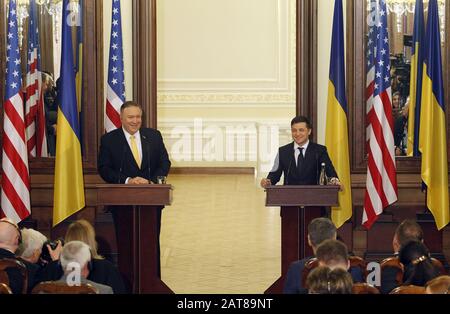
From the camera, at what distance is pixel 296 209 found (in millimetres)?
8242

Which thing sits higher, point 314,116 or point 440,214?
point 314,116

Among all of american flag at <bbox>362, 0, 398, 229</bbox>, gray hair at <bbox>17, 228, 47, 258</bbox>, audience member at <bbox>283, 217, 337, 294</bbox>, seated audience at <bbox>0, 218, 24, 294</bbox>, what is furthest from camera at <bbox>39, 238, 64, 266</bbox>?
american flag at <bbox>362, 0, 398, 229</bbox>

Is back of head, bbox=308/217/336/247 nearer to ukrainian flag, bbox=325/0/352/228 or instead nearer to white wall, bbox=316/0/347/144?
ukrainian flag, bbox=325/0/352/228

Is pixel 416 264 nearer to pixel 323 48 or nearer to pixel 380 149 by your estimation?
pixel 380 149

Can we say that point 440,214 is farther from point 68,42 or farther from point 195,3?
point 195,3

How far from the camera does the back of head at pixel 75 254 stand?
591 cm

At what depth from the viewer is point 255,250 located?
1137 cm

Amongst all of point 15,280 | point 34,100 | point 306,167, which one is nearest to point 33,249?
point 15,280

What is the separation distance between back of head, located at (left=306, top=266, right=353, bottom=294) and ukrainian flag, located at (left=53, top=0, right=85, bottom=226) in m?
4.91

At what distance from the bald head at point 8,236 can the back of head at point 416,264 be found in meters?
2.42

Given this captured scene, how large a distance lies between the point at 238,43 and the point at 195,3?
113cm

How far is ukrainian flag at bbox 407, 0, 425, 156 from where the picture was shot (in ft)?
32.3
